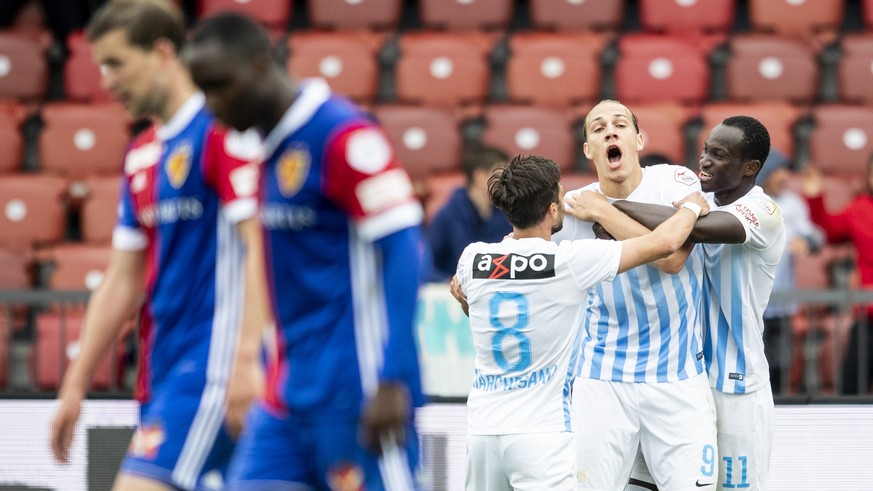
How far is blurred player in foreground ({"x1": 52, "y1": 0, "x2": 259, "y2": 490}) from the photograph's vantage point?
3955 mm

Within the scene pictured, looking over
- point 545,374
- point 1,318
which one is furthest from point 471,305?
point 1,318

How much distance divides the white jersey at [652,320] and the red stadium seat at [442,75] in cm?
551

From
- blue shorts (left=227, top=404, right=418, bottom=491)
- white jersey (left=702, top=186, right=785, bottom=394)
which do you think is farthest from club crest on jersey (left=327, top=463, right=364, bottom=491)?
white jersey (left=702, top=186, right=785, bottom=394)

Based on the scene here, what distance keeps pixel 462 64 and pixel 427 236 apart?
251cm

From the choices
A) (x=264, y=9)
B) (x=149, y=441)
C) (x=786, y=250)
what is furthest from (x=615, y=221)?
(x=264, y=9)

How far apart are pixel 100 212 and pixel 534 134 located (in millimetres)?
3310

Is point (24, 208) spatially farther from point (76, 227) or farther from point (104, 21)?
point (104, 21)

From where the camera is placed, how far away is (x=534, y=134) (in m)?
10.1

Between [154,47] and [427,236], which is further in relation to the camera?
[427,236]

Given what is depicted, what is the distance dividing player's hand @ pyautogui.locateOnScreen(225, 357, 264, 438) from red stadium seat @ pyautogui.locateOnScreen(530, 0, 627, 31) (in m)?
7.90

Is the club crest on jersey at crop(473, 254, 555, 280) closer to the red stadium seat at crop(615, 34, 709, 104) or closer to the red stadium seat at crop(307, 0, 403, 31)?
the red stadium seat at crop(615, 34, 709, 104)

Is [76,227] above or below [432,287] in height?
above

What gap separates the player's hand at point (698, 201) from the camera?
16.5ft

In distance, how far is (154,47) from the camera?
4133 mm
